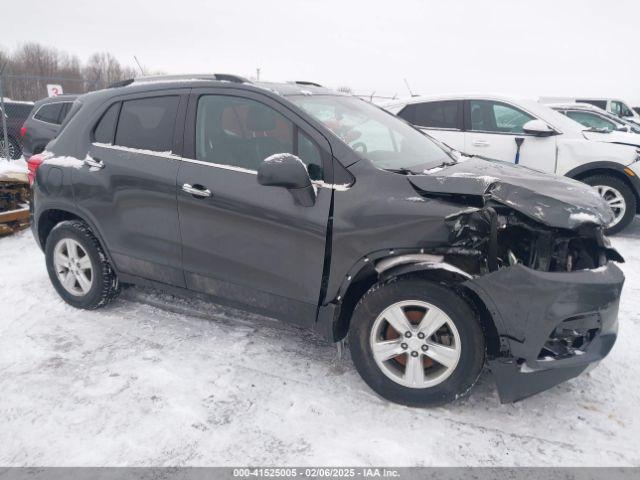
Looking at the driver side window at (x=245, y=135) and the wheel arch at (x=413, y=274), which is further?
the driver side window at (x=245, y=135)

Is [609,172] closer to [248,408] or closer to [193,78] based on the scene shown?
[193,78]

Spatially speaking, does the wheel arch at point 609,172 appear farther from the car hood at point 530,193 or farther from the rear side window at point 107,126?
the rear side window at point 107,126

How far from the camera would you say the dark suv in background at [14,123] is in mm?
12219

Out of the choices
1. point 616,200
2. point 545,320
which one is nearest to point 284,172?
point 545,320

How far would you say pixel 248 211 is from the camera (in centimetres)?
305

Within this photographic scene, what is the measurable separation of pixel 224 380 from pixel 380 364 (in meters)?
0.99

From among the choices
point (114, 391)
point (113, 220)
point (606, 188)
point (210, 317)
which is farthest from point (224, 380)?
point (606, 188)

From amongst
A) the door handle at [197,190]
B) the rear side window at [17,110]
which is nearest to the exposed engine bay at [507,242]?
the door handle at [197,190]

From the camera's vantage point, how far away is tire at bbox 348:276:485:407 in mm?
2562

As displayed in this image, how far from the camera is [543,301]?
2414 millimetres

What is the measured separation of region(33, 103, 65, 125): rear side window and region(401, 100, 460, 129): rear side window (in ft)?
23.9

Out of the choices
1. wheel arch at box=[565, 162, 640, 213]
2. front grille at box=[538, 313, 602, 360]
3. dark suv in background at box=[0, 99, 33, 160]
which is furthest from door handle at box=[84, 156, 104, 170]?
dark suv in background at box=[0, 99, 33, 160]

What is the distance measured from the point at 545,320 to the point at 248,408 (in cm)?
167

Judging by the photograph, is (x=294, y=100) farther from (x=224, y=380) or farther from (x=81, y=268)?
(x=81, y=268)
